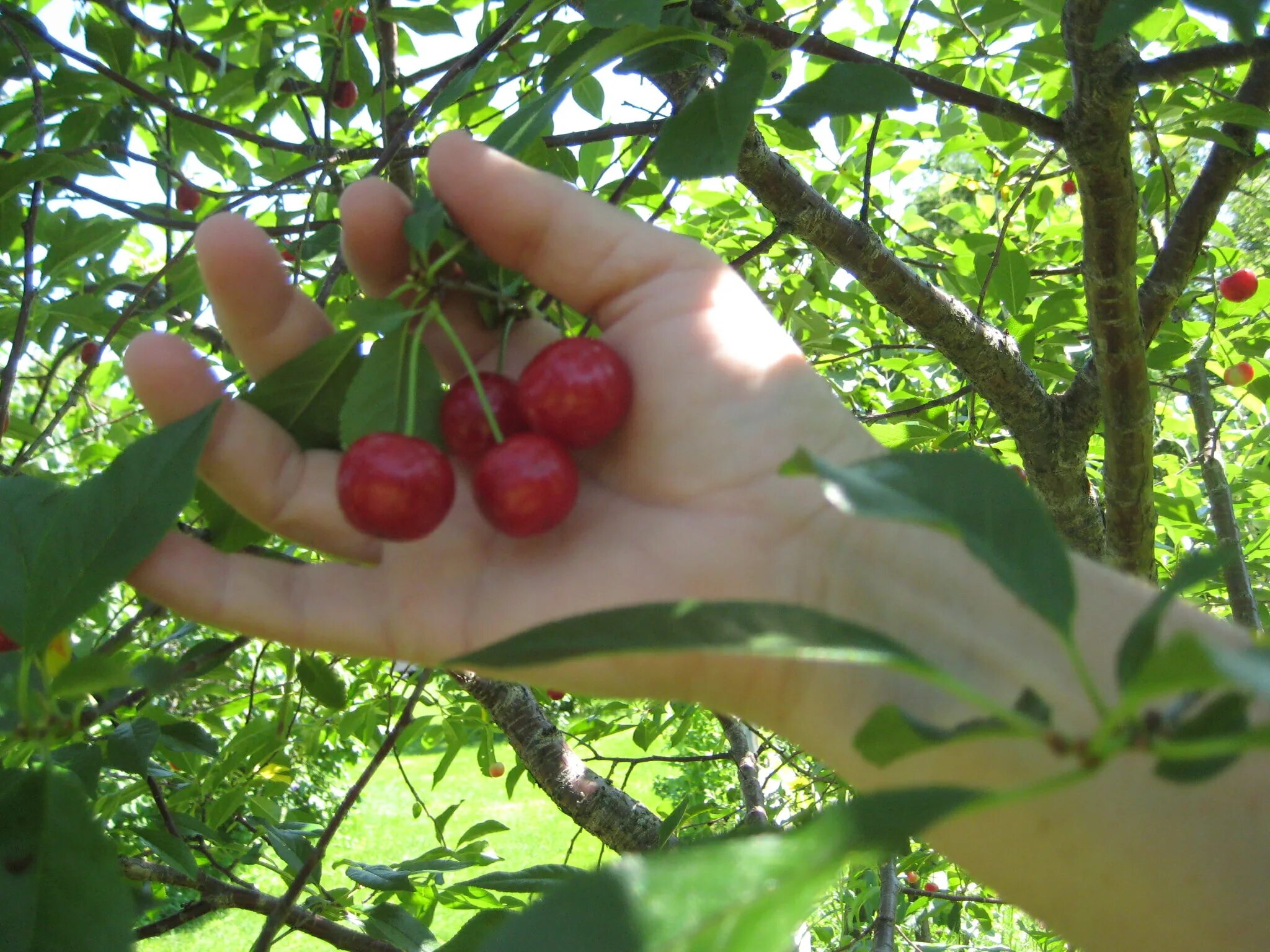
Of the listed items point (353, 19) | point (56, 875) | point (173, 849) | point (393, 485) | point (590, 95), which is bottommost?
point (56, 875)

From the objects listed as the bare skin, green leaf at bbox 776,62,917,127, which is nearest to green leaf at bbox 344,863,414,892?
the bare skin

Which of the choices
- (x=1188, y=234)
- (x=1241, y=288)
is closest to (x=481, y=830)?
(x=1188, y=234)

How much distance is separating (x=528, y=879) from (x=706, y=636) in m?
1.00

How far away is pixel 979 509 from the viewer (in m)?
0.53

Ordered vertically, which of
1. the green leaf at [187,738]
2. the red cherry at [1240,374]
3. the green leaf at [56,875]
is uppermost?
the red cherry at [1240,374]

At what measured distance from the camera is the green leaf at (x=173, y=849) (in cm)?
139

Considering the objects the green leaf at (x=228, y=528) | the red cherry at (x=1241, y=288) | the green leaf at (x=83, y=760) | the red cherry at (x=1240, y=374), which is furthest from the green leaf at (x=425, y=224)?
the red cherry at (x=1240, y=374)

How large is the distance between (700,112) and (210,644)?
913 mm

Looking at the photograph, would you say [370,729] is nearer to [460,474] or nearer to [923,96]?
[460,474]

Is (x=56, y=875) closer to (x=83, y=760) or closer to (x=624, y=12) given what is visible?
(x=83, y=760)

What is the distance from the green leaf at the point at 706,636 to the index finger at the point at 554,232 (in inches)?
20.7

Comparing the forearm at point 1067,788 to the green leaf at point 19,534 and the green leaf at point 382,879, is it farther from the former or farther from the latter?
the green leaf at point 382,879

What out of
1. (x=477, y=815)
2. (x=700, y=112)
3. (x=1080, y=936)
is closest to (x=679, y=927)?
(x=1080, y=936)

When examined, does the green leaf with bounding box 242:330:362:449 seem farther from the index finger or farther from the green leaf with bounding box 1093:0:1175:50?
the green leaf with bounding box 1093:0:1175:50
